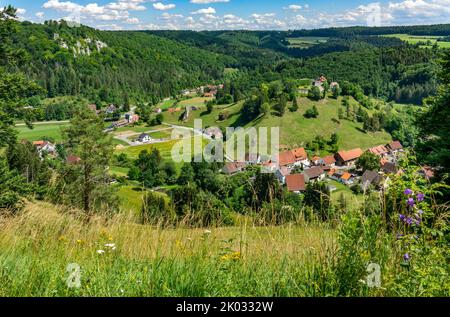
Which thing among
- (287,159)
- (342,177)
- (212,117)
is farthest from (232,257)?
(212,117)

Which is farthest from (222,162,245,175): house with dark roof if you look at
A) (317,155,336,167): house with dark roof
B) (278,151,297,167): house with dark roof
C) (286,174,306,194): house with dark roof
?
(317,155,336,167): house with dark roof

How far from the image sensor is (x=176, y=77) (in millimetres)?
187875

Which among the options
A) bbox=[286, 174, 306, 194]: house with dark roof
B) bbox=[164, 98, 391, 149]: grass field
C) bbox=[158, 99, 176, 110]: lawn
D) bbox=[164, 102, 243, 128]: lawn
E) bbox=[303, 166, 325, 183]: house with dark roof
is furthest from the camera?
bbox=[158, 99, 176, 110]: lawn

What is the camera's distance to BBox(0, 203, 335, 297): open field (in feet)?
8.54

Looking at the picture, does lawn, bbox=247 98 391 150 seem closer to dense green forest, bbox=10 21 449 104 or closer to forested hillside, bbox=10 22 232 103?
dense green forest, bbox=10 21 449 104

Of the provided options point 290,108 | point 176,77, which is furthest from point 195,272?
point 176,77

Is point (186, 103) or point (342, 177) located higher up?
point (186, 103)

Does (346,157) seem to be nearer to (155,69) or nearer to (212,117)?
(212,117)

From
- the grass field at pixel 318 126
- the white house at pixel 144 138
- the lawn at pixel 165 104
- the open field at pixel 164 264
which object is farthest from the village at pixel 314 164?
the lawn at pixel 165 104

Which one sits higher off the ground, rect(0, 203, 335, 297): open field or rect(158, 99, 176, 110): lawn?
rect(0, 203, 335, 297): open field

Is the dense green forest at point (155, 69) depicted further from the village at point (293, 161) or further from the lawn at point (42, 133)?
the village at point (293, 161)

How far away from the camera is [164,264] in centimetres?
305
